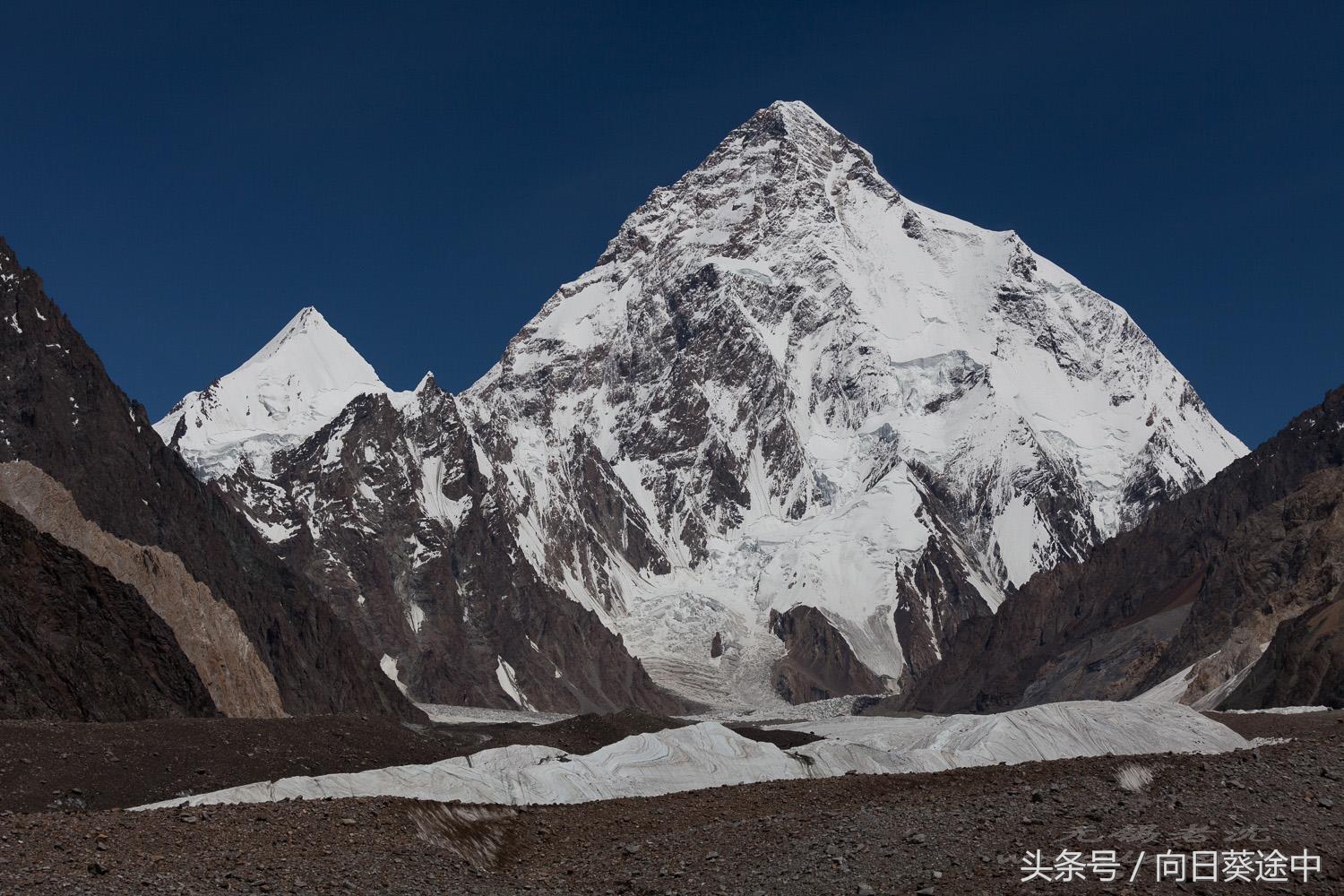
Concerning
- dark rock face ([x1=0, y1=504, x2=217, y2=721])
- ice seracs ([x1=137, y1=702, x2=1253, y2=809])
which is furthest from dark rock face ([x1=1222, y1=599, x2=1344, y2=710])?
dark rock face ([x1=0, y1=504, x2=217, y2=721])

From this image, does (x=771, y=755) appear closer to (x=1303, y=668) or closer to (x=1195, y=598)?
(x=1303, y=668)

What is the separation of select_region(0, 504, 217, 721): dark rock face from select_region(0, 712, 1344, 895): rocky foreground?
29635mm

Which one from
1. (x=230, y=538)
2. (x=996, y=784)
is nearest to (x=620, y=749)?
(x=996, y=784)

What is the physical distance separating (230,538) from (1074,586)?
99.6 metres

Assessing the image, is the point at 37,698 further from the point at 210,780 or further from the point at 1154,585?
the point at 1154,585

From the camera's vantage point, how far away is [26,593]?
5916cm

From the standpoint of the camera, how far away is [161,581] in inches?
3123

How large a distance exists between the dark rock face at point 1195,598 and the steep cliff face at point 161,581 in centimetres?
5022

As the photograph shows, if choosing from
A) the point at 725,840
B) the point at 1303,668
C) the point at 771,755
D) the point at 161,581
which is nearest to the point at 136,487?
the point at 161,581

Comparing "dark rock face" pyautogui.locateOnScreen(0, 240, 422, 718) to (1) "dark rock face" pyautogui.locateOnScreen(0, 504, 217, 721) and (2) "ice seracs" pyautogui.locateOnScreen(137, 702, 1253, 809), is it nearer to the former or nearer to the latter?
(1) "dark rock face" pyautogui.locateOnScreen(0, 504, 217, 721)

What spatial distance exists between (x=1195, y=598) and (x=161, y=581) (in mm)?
87519

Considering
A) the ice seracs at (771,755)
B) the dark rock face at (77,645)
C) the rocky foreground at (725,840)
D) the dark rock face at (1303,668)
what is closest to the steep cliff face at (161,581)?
the dark rock face at (77,645)

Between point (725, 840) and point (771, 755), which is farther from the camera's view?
point (771, 755)

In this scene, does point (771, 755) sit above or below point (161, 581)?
below
